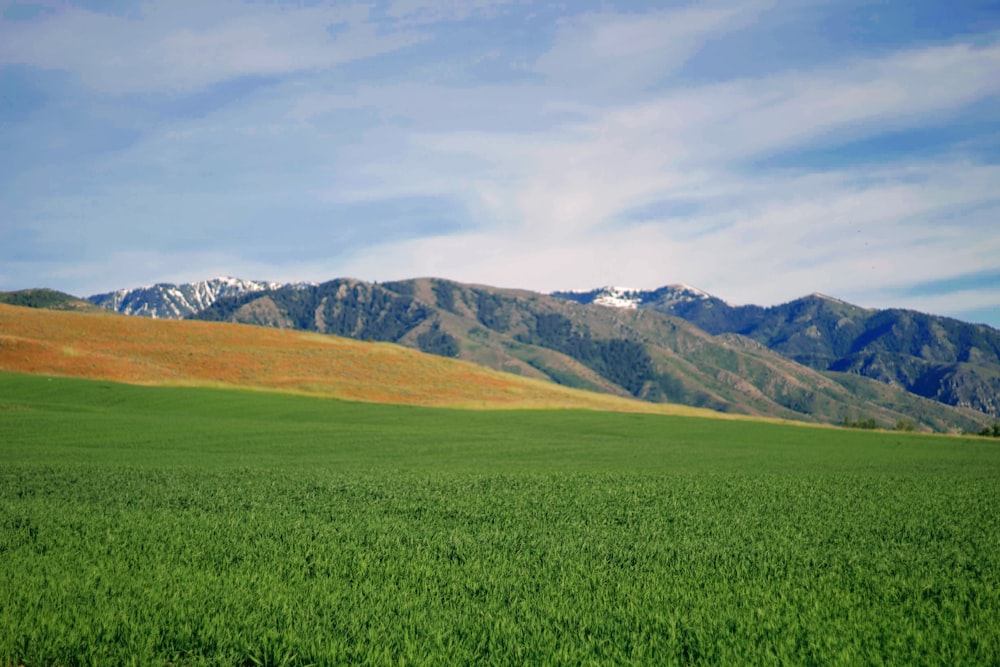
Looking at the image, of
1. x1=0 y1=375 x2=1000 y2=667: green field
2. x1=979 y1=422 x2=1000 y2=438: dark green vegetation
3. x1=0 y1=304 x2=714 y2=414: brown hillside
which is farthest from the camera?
x1=979 y1=422 x2=1000 y2=438: dark green vegetation

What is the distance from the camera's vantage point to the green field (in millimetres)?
8891

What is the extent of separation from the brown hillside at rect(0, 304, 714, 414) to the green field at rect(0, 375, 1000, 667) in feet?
205

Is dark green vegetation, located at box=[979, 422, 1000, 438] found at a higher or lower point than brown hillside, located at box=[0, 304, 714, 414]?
lower

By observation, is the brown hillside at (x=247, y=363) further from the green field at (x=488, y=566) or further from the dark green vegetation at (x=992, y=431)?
the green field at (x=488, y=566)

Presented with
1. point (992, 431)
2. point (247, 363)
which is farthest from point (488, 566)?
point (992, 431)

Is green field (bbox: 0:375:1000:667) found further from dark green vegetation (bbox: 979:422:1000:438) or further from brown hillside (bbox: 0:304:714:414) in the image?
dark green vegetation (bbox: 979:422:1000:438)

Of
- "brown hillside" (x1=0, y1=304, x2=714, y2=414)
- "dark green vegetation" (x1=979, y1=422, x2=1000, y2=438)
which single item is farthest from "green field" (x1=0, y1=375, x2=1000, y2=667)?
"dark green vegetation" (x1=979, y1=422, x2=1000, y2=438)

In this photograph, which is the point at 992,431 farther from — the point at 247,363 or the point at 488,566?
the point at 488,566

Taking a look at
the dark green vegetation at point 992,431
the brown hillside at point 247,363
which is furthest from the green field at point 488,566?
the dark green vegetation at point 992,431

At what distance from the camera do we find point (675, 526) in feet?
57.3

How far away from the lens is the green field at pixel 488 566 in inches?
350

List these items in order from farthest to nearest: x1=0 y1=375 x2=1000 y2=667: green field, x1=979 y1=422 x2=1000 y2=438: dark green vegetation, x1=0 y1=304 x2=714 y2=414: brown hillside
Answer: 1. x1=979 y1=422 x2=1000 y2=438: dark green vegetation
2. x1=0 y1=304 x2=714 y2=414: brown hillside
3. x1=0 y1=375 x2=1000 y2=667: green field

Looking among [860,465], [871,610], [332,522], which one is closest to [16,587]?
[332,522]

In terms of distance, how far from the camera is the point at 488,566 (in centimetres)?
1284
